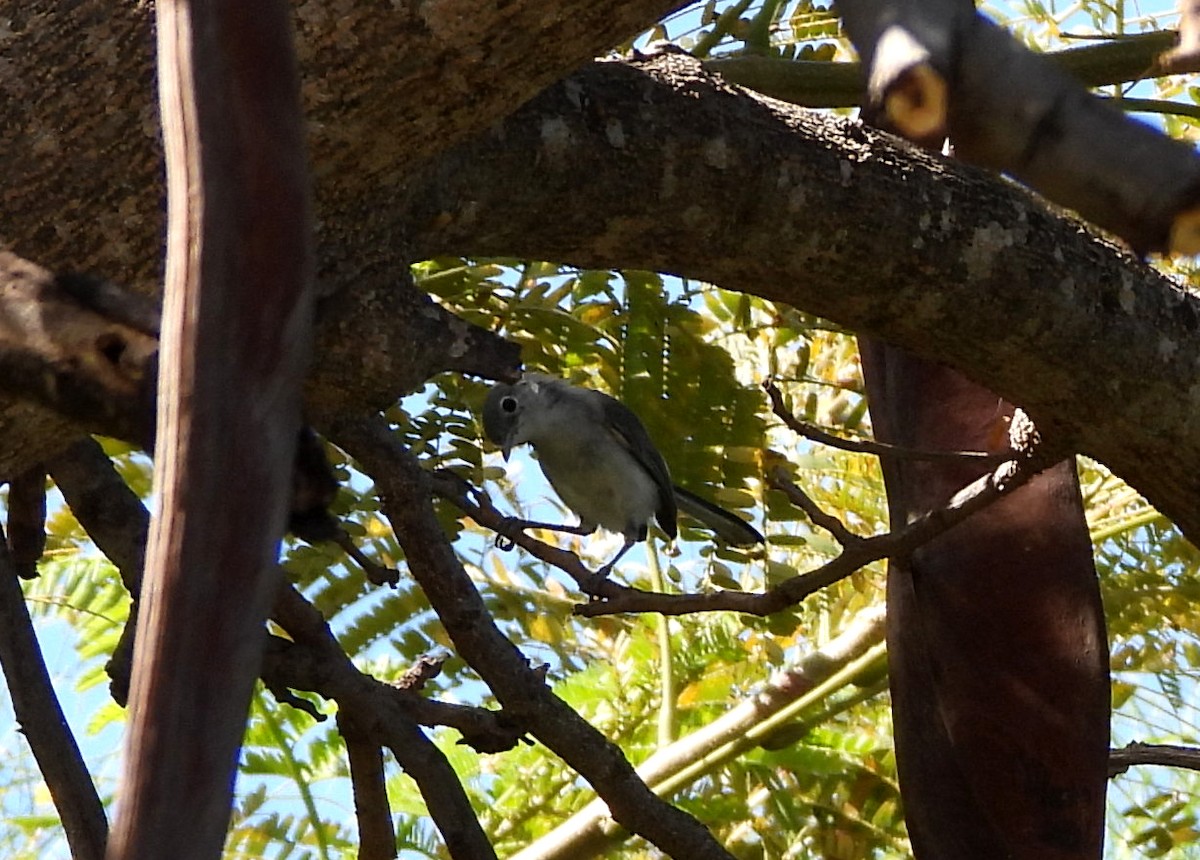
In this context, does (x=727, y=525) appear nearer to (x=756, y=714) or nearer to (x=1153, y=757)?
(x=756, y=714)

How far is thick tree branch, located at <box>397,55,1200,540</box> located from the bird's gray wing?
121 cm

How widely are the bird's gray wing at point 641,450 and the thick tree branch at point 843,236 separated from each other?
121 centimetres

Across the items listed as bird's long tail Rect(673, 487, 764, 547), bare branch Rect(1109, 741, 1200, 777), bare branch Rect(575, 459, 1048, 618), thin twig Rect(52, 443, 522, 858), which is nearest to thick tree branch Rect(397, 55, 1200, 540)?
bare branch Rect(575, 459, 1048, 618)

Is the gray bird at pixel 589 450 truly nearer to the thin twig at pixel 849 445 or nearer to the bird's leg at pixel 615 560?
the bird's leg at pixel 615 560

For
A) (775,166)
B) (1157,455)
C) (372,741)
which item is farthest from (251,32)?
(1157,455)

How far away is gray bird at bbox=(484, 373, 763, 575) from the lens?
3086mm

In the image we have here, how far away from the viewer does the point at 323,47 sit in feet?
3.78

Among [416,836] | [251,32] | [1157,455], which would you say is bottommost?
[251,32]

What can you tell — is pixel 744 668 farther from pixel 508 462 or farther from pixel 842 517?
pixel 508 462

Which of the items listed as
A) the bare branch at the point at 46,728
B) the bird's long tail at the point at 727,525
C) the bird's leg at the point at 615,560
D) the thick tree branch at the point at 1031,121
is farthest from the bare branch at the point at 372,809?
the thick tree branch at the point at 1031,121

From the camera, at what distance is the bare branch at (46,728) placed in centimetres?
124

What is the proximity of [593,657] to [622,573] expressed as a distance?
340 mm

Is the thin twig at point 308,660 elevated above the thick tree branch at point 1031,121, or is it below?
above

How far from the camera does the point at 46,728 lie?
1.31m
